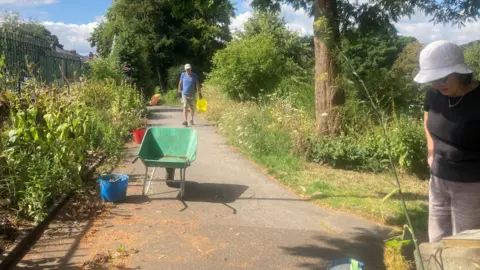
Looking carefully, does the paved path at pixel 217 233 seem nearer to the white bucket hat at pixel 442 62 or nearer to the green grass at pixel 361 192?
the green grass at pixel 361 192

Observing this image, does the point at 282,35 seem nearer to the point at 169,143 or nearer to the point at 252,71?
the point at 252,71

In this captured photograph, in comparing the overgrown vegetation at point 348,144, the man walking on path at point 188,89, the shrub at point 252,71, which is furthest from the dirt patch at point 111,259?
the shrub at point 252,71

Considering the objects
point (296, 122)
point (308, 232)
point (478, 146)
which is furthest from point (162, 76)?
point (478, 146)

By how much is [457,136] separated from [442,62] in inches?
21.2

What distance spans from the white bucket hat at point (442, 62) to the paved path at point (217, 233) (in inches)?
94.6

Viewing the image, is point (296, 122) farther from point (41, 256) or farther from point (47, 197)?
point (41, 256)

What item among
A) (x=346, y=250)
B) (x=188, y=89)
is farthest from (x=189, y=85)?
(x=346, y=250)

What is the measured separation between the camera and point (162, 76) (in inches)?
1352

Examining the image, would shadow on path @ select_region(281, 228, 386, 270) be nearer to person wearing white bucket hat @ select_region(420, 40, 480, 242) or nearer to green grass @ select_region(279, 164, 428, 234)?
green grass @ select_region(279, 164, 428, 234)

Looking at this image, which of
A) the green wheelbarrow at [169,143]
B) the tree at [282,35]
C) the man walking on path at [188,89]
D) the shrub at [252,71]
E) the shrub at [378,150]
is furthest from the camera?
the tree at [282,35]

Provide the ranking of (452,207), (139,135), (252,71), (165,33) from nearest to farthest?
1. (452,207)
2. (139,135)
3. (252,71)
4. (165,33)

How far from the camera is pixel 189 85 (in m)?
13.8

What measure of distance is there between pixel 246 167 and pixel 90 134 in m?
3.04

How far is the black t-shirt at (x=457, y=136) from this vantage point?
3006 mm
